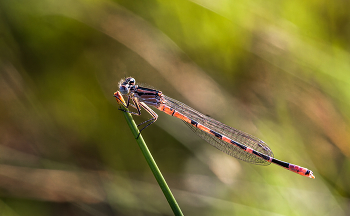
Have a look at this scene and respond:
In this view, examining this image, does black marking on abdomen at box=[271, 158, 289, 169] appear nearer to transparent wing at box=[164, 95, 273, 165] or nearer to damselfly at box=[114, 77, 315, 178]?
damselfly at box=[114, 77, 315, 178]

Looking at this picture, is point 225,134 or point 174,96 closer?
point 225,134

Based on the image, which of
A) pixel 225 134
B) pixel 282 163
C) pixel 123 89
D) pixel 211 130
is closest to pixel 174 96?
pixel 211 130

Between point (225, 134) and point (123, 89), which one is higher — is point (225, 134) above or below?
below

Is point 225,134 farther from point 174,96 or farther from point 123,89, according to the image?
point 123,89

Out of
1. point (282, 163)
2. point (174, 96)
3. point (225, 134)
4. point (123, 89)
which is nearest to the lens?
point (123, 89)

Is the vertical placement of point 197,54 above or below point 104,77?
above

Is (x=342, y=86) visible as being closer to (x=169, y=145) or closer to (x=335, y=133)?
(x=335, y=133)

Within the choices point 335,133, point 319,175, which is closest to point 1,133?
point 319,175
